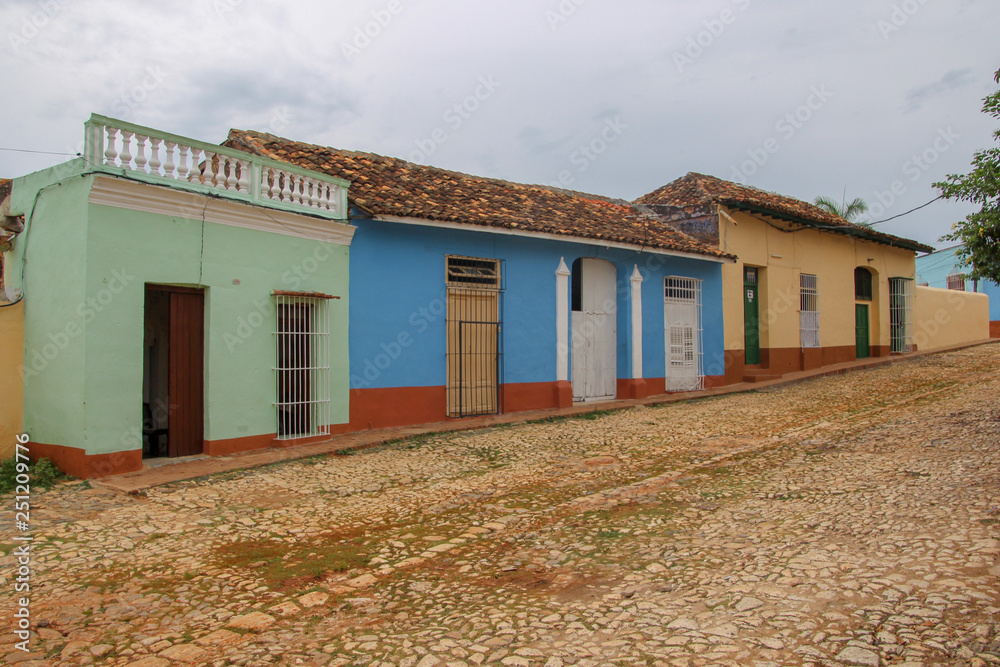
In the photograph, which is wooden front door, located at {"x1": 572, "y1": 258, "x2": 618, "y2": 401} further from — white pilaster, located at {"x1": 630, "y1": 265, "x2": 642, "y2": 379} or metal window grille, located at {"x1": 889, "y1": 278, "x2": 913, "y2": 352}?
metal window grille, located at {"x1": 889, "y1": 278, "x2": 913, "y2": 352}

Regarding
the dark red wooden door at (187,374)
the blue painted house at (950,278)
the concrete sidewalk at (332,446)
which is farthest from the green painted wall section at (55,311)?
the blue painted house at (950,278)

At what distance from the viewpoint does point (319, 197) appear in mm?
8703

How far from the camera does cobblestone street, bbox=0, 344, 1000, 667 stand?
2.98m

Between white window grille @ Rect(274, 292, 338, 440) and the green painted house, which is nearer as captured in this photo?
the green painted house

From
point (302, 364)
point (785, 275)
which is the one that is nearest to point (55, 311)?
point (302, 364)

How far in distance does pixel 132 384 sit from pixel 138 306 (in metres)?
0.81

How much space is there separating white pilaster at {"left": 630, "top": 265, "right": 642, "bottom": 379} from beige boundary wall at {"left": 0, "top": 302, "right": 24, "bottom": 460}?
9.49m

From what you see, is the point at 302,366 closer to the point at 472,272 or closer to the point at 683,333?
the point at 472,272

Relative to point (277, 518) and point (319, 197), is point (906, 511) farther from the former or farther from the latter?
point (319, 197)

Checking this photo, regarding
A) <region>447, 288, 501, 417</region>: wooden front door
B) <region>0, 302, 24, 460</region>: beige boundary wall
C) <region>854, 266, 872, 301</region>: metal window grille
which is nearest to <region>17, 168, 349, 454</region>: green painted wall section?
<region>0, 302, 24, 460</region>: beige boundary wall

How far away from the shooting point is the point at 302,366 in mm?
8297

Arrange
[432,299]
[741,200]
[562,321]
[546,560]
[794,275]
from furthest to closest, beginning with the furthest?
[794,275], [741,200], [562,321], [432,299], [546,560]

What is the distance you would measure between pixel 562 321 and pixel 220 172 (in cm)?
603

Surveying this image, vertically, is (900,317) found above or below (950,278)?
below
